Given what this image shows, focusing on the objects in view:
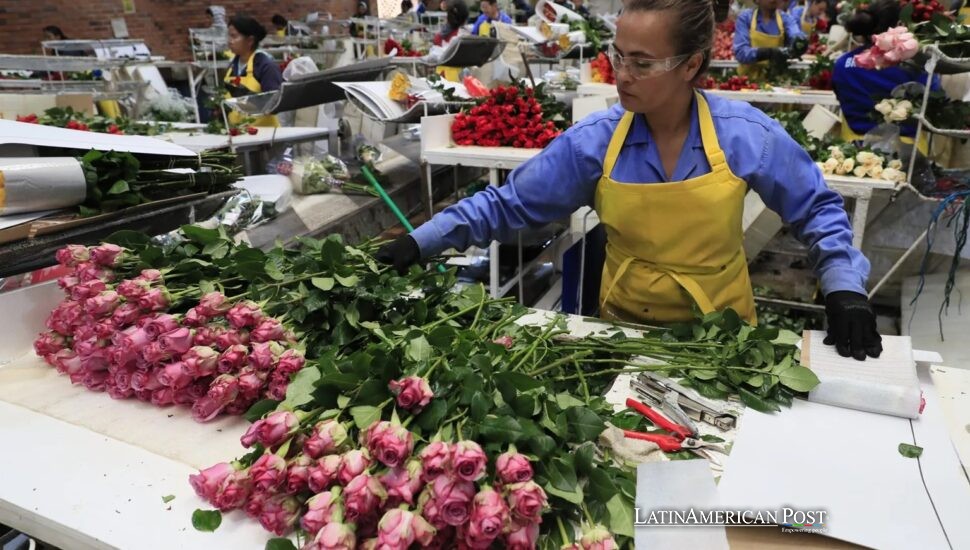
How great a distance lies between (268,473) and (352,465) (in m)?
Answer: 0.12

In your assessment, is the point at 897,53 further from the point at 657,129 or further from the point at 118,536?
the point at 118,536

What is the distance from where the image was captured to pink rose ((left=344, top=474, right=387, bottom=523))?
0.79 m

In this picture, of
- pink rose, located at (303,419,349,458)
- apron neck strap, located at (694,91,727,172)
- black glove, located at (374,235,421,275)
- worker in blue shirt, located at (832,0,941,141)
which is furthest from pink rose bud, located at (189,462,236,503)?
worker in blue shirt, located at (832,0,941,141)

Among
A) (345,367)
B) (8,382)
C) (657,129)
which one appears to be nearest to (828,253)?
(657,129)

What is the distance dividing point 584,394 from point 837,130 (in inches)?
162

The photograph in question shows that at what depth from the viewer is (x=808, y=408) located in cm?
119

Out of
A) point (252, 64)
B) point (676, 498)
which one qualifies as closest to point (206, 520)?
point (676, 498)

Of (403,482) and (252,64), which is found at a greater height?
(252,64)

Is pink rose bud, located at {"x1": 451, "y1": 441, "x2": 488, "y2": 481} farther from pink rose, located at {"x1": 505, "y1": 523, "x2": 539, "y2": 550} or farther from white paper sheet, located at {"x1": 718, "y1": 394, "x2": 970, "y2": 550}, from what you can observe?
white paper sheet, located at {"x1": 718, "y1": 394, "x2": 970, "y2": 550}

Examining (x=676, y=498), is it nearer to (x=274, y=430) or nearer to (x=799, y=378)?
(x=799, y=378)

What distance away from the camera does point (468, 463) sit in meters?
0.79

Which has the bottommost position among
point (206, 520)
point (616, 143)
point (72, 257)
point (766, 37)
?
point (206, 520)

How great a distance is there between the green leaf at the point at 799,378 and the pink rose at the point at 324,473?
0.81 metres

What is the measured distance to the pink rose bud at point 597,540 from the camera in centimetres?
80
